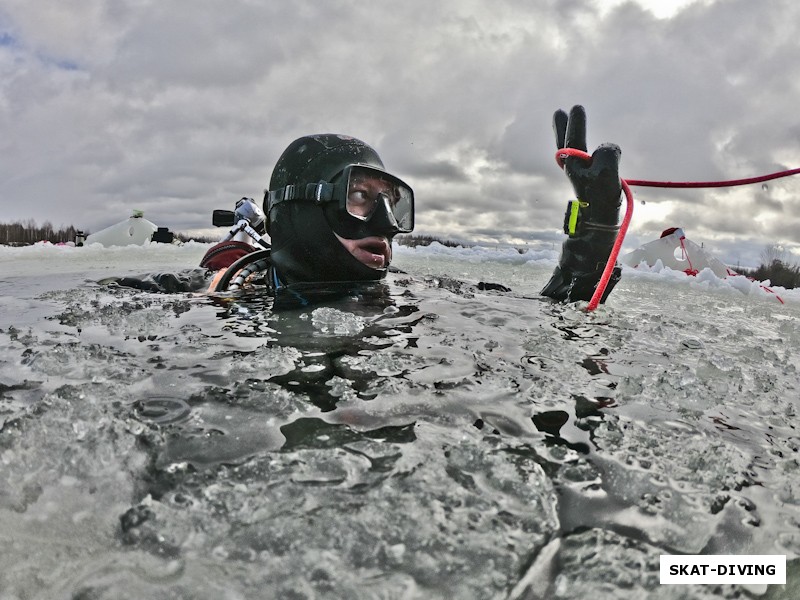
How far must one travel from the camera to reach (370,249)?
3633mm

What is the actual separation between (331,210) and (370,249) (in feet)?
1.42

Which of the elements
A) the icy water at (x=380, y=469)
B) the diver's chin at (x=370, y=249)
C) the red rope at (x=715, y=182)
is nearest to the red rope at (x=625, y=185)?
the red rope at (x=715, y=182)

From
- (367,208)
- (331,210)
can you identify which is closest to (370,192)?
(367,208)

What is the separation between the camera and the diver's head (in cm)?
344

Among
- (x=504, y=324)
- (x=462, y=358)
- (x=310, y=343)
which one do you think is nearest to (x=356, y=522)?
(x=462, y=358)

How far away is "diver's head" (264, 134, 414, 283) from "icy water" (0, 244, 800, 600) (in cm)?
141

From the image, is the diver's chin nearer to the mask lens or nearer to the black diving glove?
the mask lens

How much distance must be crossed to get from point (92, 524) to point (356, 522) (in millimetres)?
494

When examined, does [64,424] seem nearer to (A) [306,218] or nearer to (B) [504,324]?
(B) [504,324]

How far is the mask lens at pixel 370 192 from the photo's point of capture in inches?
136

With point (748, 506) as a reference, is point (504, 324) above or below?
above

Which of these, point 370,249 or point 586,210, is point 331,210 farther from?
point 586,210

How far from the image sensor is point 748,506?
1.01 meters

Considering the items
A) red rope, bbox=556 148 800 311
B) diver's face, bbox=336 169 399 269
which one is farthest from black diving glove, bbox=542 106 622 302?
diver's face, bbox=336 169 399 269
